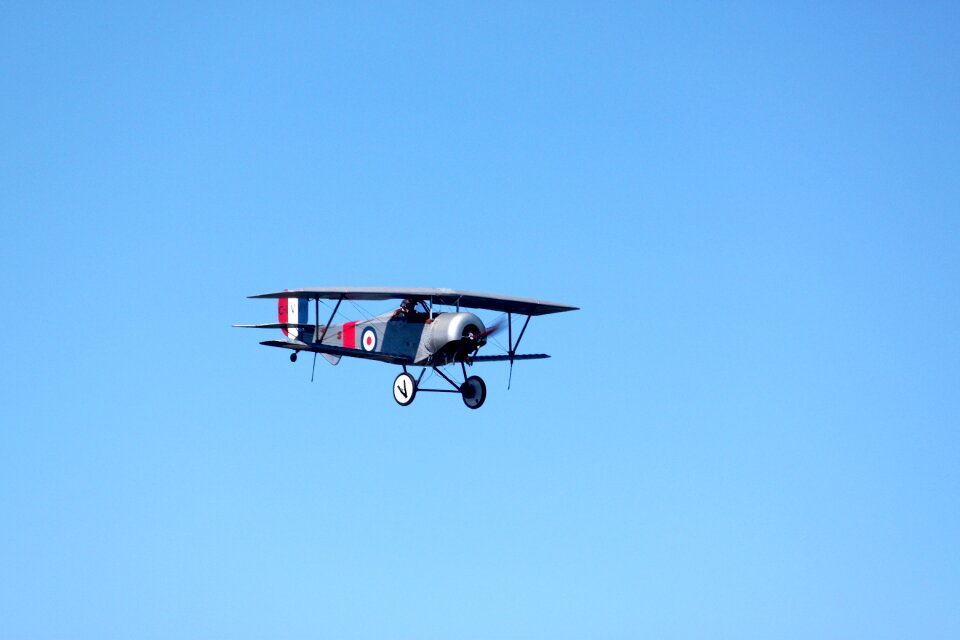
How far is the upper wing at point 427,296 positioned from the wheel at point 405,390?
2.10 m

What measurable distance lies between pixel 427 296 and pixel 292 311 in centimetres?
728

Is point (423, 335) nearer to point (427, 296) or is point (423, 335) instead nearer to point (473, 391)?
point (427, 296)

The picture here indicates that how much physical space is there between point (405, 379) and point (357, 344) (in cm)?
205

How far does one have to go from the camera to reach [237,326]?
134 feet

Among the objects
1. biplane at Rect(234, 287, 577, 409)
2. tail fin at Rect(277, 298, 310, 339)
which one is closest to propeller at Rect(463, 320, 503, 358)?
biplane at Rect(234, 287, 577, 409)

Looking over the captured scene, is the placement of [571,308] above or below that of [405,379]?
above

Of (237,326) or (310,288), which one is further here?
(237,326)

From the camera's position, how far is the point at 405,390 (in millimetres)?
37188

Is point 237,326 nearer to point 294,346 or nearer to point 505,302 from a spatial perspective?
point 294,346

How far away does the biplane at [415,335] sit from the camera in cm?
3666

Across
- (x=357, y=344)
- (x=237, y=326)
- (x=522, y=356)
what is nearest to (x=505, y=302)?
(x=522, y=356)

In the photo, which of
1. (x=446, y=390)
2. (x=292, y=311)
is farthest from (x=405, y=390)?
(x=292, y=311)

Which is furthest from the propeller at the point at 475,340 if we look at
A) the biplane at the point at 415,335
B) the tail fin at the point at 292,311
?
the tail fin at the point at 292,311

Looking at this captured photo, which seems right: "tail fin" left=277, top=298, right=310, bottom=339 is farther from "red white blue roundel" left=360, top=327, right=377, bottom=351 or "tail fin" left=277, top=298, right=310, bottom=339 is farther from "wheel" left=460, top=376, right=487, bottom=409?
"wheel" left=460, top=376, right=487, bottom=409
